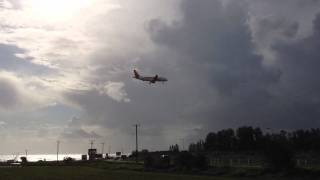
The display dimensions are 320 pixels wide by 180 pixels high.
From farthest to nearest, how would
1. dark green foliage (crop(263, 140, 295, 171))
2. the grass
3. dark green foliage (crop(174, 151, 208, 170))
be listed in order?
dark green foliage (crop(174, 151, 208, 170)) → dark green foliage (crop(263, 140, 295, 171)) → the grass

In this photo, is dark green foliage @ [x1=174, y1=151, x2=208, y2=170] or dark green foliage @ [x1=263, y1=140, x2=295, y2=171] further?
dark green foliage @ [x1=174, y1=151, x2=208, y2=170]

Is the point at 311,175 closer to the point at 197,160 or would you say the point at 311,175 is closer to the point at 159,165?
the point at 197,160

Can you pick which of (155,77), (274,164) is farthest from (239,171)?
(155,77)

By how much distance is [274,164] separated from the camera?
287ft

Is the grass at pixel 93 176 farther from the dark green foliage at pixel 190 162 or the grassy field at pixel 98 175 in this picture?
the dark green foliage at pixel 190 162

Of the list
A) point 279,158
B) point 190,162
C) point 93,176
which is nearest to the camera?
point 279,158

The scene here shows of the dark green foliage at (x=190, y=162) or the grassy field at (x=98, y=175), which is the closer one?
the grassy field at (x=98, y=175)

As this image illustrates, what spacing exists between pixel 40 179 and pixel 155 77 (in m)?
53.8

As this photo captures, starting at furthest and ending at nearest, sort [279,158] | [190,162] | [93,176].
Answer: [190,162] → [93,176] → [279,158]

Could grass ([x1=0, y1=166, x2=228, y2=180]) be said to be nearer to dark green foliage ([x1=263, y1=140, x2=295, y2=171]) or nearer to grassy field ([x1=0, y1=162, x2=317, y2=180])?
grassy field ([x1=0, y1=162, x2=317, y2=180])

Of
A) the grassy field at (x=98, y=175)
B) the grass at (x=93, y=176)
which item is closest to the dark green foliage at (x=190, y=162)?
the grassy field at (x=98, y=175)

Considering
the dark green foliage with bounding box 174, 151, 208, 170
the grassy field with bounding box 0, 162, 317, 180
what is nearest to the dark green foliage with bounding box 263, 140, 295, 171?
the grassy field with bounding box 0, 162, 317, 180

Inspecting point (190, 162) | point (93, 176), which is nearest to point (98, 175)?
point (93, 176)

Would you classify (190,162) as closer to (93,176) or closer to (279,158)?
(279,158)
